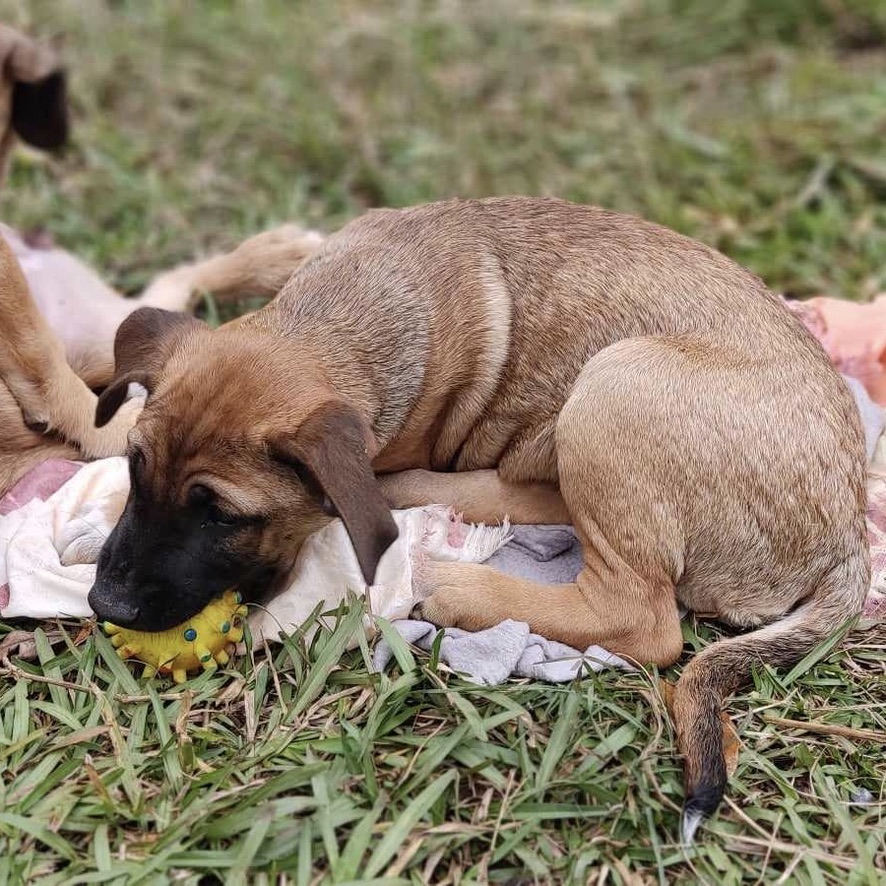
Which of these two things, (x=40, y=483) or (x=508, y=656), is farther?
(x=40, y=483)

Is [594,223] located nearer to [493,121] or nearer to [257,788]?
[257,788]

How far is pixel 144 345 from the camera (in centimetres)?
460

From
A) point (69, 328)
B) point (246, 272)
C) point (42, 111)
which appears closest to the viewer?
point (69, 328)

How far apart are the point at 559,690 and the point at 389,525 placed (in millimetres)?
1148

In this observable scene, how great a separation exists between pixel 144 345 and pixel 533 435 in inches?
69.7

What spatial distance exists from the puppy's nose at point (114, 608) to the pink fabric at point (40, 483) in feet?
3.83

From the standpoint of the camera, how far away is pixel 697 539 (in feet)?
15.1

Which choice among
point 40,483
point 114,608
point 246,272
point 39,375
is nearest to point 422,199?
point 246,272

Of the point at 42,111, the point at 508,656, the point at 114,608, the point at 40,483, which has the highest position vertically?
the point at 42,111

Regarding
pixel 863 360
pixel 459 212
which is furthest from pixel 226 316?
pixel 863 360

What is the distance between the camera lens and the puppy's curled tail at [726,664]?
399 centimetres

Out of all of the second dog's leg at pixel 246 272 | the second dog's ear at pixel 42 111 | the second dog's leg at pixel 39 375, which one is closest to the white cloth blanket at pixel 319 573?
the second dog's leg at pixel 39 375

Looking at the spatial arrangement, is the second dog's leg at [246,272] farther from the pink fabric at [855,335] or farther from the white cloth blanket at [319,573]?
the pink fabric at [855,335]

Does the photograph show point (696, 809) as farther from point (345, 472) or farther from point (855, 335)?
Answer: point (855, 335)
